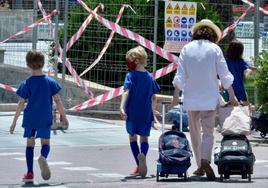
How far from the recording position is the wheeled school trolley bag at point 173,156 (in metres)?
11.6

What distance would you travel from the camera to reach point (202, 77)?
11758 mm

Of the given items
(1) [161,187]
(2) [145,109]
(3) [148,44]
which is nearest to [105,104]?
(3) [148,44]

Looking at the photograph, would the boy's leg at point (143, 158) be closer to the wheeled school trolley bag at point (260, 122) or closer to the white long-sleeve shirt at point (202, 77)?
the white long-sleeve shirt at point (202, 77)

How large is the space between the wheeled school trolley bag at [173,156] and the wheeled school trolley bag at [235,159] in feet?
1.27

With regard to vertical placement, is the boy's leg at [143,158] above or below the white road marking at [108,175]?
above

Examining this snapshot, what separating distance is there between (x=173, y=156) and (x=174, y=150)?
11 centimetres

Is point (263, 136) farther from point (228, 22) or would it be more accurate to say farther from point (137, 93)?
point (137, 93)

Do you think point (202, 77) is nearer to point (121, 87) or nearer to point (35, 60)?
point (35, 60)

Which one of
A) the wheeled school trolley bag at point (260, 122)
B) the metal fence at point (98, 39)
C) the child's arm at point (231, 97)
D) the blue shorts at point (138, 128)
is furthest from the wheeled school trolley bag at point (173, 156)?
the metal fence at point (98, 39)

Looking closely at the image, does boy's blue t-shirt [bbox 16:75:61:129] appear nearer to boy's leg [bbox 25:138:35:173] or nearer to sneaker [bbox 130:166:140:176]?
boy's leg [bbox 25:138:35:173]

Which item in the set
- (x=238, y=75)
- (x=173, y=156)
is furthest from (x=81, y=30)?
(x=173, y=156)

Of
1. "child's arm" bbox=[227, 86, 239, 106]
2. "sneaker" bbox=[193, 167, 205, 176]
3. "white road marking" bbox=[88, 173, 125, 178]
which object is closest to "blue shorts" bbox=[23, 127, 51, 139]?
"white road marking" bbox=[88, 173, 125, 178]

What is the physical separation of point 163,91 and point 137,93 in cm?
874

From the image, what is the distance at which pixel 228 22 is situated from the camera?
21.7 m
